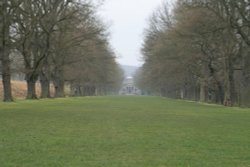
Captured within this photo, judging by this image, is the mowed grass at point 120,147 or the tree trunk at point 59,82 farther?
the tree trunk at point 59,82

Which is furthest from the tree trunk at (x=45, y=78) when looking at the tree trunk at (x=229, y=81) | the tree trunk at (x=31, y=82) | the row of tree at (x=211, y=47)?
the tree trunk at (x=229, y=81)

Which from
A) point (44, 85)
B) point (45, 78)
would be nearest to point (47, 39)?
point (45, 78)

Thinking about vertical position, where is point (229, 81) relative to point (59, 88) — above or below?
above

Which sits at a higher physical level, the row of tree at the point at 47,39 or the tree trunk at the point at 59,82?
the row of tree at the point at 47,39

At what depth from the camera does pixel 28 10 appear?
4731 centimetres

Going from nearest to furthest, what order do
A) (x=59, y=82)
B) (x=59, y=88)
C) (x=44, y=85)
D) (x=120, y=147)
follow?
(x=120, y=147), (x=44, y=85), (x=59, y=82), (x=59, y=88)

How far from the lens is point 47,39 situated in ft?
180

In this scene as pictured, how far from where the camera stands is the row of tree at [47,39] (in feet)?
155

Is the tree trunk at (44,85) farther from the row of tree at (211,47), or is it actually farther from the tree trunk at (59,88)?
the row of tree at (211,47)

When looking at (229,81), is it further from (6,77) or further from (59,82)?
(59,82)

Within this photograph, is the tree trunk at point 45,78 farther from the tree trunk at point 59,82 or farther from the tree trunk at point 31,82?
the tree trunk at point 31,82

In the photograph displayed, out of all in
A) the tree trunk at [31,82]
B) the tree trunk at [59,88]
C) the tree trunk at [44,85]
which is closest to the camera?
the tree trunk at [31,82]

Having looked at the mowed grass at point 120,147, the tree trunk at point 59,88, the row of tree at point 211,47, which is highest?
the row of tree at point 211,47

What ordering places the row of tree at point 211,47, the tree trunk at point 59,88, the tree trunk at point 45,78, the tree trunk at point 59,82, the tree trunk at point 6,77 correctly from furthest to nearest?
1. the tree trunk at point 59,88
2. the tree trunk at point 59,82
3. the tree trunk at point 45,78
4. the tree trunk at point 6,77
5. the row of tree at point 211,47
